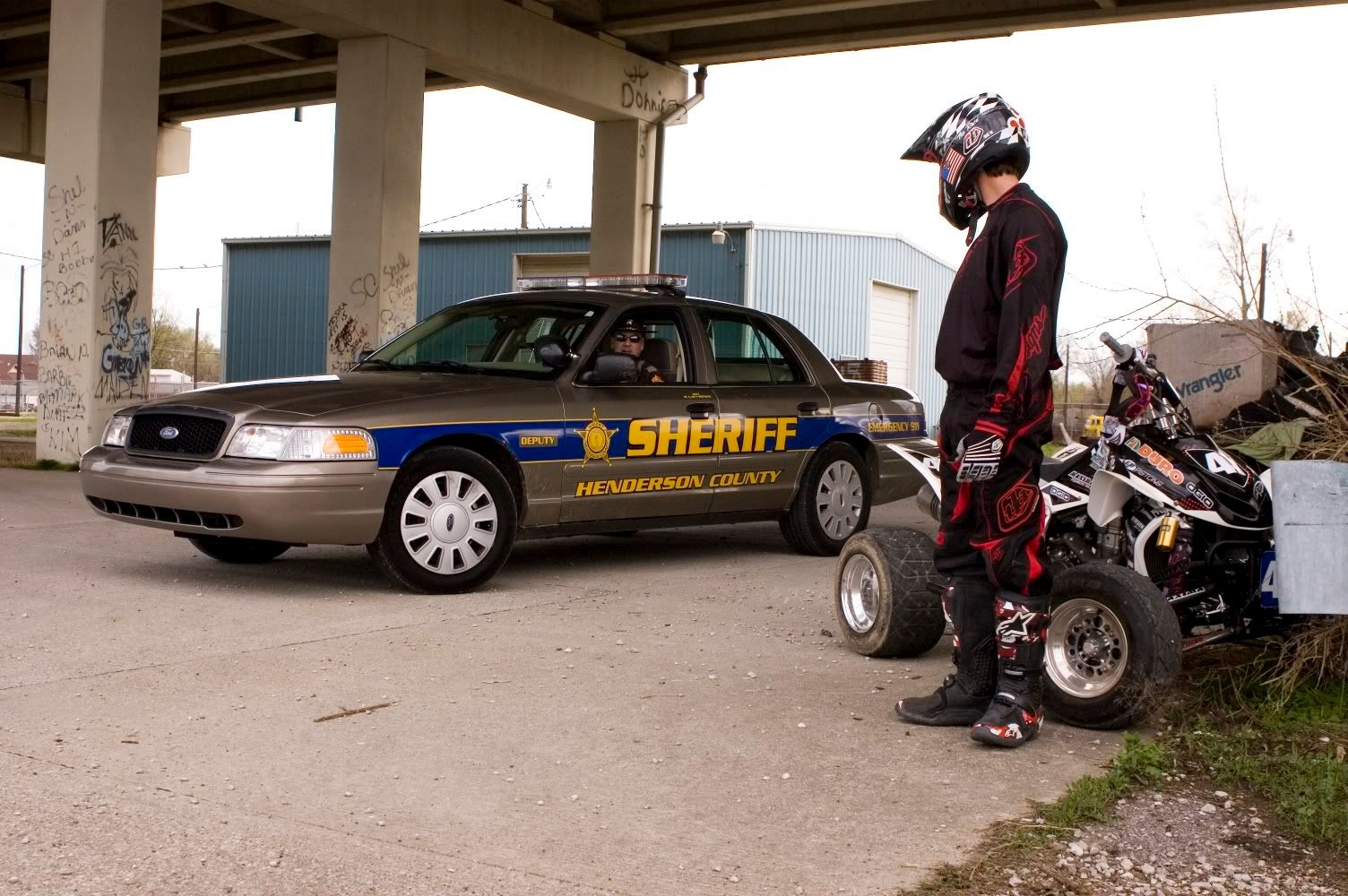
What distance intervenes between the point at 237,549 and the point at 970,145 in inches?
193

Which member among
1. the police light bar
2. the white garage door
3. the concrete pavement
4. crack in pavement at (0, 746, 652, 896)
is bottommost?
crack in pavement at (0, 746, 652, 896)

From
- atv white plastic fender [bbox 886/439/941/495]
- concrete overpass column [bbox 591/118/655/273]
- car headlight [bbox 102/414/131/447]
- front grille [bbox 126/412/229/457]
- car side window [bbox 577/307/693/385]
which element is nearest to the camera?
atv white plastic fender [bbox 886/439/941/495]

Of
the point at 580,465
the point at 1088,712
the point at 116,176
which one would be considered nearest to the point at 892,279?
the point at 116,176

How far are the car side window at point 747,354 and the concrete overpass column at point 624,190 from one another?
13.7 metres

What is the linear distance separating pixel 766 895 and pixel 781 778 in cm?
85

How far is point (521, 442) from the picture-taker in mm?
7066

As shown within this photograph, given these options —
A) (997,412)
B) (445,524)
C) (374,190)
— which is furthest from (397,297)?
(997,412)

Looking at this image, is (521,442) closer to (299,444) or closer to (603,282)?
(299,444)

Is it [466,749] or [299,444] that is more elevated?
[299,444]

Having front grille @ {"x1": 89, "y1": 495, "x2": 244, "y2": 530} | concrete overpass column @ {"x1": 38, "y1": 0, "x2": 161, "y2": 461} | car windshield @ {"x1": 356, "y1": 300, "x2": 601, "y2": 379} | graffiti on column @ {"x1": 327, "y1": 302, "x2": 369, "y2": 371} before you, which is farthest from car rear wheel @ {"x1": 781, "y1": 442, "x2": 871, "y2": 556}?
graffiti on column @ {"x1": 327, "y1": 302, "x2": 369, "y2": 371}

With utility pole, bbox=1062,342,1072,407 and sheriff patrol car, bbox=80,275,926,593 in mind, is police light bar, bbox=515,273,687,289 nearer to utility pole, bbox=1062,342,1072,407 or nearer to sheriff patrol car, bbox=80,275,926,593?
sheriff patrol car, bbox=80,275,926,593

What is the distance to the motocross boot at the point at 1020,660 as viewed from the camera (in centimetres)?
430

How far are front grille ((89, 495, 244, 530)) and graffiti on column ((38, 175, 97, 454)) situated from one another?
8.27 m

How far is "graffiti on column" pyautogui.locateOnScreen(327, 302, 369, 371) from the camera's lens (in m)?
18.0
